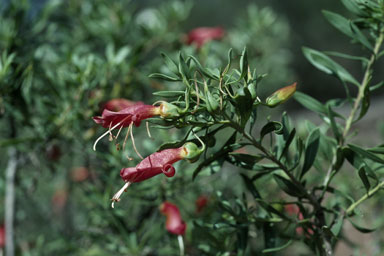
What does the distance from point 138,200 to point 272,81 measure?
133 centimetres

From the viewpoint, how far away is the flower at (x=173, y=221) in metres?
0.96

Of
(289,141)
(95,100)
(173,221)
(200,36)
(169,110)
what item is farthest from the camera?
(200,36)

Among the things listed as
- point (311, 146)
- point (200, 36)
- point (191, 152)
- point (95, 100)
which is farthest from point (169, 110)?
point (200, 36)

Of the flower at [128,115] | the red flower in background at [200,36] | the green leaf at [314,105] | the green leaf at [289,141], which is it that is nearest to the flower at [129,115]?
the flower at [128,115]

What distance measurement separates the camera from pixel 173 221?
97 centimetres

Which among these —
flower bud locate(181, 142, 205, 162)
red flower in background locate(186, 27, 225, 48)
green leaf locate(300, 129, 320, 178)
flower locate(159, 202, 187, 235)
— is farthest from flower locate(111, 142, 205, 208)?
red flower in background locate(186, 27, 225, 48)

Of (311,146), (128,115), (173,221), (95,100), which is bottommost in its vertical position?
(173,221)

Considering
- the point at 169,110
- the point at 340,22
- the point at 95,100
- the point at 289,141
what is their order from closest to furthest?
the point at 169,110, the point at 289,141, the point at 340,22, the point at 95,100

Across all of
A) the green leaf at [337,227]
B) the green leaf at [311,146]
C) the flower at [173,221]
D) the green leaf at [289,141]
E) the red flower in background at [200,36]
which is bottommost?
the flower at [173,221]

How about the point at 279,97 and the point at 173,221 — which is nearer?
the point at 279,97

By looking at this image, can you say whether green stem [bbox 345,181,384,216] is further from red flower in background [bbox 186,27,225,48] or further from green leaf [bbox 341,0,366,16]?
red flower in background [bbox 186,27,225,48]

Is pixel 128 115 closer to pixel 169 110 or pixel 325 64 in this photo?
pixel 169 110

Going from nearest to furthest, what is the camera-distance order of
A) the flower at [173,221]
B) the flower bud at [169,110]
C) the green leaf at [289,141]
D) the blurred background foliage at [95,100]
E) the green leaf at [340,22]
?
1. the flower bud at [169,110]
2. the green leaf at [289,141]
3. the green leaf at [340,22]
4. the flower at [173,221]
5. the blurred background foliage at [95,100]

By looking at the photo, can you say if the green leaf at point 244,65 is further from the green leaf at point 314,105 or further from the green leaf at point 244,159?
the green leaf at point 314,105
